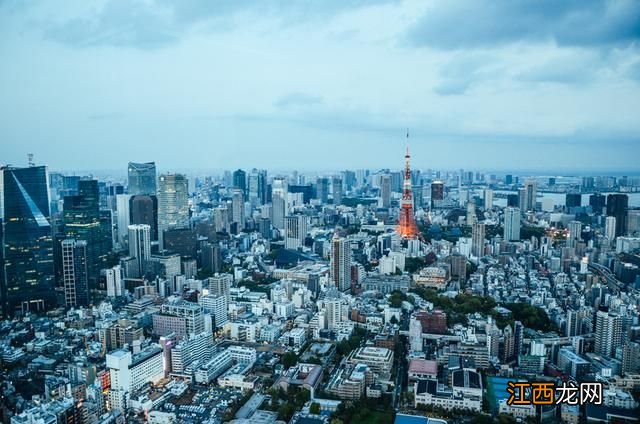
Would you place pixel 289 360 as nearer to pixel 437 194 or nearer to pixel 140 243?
pixel 140 243

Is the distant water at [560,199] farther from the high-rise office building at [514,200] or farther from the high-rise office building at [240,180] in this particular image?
the high-rise office building at [240,180]

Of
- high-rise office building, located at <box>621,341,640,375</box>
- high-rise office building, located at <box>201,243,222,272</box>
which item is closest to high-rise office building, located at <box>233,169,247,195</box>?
high-rise office building, located at <box>201,243,222,272</box>

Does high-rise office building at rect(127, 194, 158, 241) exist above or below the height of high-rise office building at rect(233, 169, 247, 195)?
below

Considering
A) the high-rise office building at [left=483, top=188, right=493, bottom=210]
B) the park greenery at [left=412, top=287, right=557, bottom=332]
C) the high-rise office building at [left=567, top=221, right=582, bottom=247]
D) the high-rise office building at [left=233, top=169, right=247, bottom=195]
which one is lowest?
the park greenery at [left=412, top=287, right=557, bottom=332]

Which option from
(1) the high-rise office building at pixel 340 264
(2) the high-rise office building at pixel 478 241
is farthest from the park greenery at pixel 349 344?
(2) the high-rise office building at pixel 478 241

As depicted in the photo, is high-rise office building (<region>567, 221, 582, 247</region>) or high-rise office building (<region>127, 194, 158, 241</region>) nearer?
high-rise office building (<region>567, 221, 582, 247</region>)

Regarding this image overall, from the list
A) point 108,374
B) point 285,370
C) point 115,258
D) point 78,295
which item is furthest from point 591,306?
point 115,258

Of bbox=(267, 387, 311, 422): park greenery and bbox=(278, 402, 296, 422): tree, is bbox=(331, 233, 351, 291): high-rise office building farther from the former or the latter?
bbox=(278, 402, 296, 422): tree
